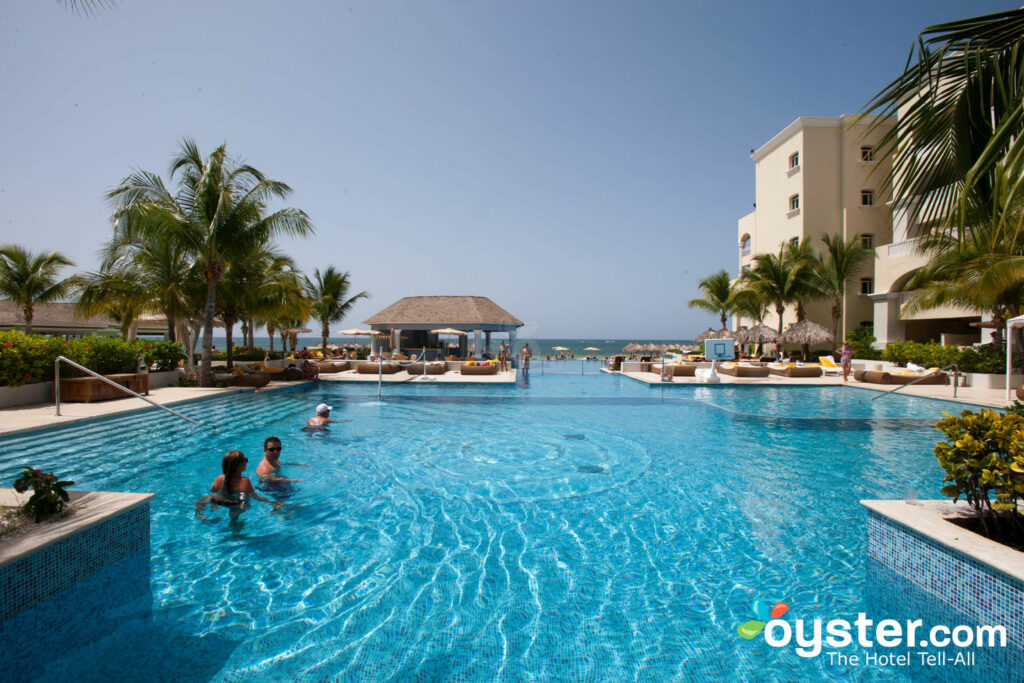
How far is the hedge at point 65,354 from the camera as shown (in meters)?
10.6

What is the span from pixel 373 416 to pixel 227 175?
29.2 feet

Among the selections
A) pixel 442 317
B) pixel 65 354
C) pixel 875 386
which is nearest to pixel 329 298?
pixel 442 317

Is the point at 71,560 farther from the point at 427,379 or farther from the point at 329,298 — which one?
the point at 329,298

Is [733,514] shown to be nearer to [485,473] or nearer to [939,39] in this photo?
[485,473]

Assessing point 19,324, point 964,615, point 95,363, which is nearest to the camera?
point 964,615

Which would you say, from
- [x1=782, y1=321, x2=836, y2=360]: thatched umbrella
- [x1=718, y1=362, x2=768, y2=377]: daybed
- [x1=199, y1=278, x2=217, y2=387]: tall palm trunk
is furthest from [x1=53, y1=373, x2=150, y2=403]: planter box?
[x1=782, y1=321, x2=836, y2=360]: thatched umbrella

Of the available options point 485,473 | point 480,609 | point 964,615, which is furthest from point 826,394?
point 480,609

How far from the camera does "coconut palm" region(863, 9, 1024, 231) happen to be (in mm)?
2471

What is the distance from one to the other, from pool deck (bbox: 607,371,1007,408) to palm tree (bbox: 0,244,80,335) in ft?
82.2

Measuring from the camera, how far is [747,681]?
2959mm

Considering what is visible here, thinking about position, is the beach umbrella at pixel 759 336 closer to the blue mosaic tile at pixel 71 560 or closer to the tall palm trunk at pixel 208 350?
the tall palm trunk at pixel 208 350

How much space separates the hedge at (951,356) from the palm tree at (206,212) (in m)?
22.9

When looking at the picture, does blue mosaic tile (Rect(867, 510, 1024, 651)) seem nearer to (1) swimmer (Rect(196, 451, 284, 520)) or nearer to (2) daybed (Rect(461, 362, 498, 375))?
(1) swimmer (Rect(196, 451, 284, 520))

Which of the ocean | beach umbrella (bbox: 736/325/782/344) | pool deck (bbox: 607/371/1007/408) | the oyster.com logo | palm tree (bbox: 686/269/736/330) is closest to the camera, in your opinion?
the oyster.com logo
